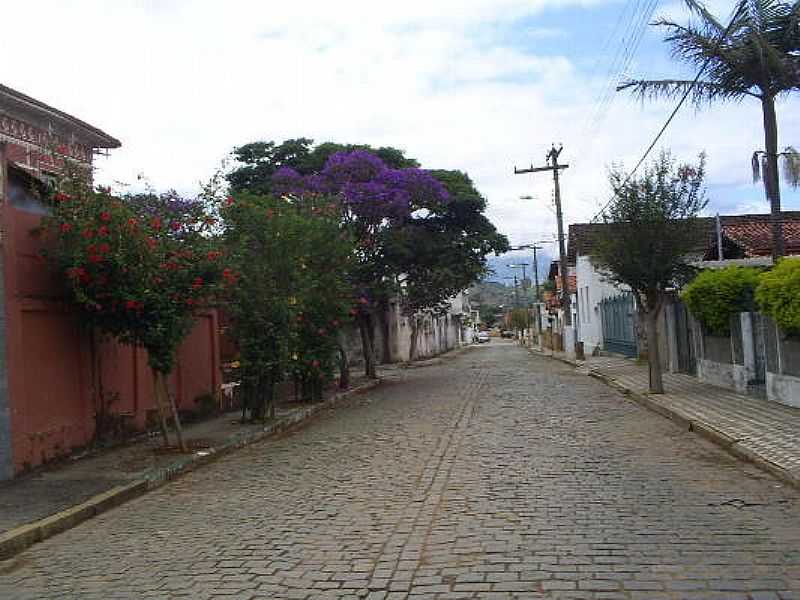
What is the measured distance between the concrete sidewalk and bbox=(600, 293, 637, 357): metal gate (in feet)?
31.2

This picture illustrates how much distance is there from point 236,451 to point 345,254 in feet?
22.3

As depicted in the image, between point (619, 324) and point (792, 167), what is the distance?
19209 millimetres

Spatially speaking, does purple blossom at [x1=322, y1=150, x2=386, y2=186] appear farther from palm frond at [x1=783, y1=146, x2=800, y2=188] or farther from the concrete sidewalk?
palm frond at [x1=783, y1=146, x2=800, y2=188]

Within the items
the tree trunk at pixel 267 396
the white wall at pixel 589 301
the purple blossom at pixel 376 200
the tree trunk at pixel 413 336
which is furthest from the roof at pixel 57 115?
the tree trunk at pixel 413 336

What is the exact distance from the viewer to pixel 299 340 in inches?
716

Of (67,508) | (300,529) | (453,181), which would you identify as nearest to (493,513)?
(300,529)

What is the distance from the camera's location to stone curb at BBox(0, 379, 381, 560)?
7.60 m

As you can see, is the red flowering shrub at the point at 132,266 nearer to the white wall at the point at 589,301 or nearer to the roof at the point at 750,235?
the roof at the point at 750,235

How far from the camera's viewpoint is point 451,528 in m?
7.10

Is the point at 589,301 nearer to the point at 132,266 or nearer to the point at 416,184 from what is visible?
the point at 416,184

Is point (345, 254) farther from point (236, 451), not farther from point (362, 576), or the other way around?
point (362, 576)

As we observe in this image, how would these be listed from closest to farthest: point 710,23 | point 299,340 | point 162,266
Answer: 1. point 162,266
2. point 710,23
3. point 299,340

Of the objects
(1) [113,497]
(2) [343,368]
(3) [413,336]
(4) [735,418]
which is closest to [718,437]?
(4) [735,418]

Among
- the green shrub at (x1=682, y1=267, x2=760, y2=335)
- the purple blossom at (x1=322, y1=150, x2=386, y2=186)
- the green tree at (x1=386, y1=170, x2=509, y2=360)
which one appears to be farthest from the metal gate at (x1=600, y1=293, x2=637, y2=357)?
the green shrub at (x1=682, y1=267, x2=760, y2=335)
